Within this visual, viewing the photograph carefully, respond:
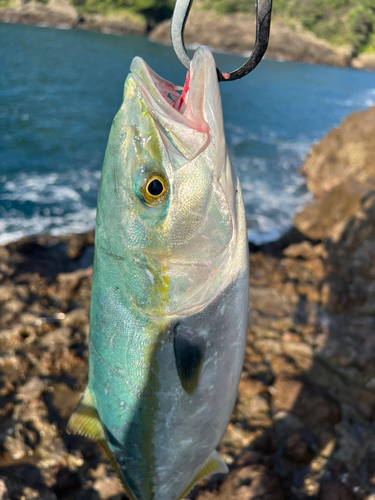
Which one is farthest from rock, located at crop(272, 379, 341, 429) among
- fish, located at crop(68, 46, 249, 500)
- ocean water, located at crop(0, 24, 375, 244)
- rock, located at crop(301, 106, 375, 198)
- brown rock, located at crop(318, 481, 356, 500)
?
rock, located at crop(301, 106, 375, 198)

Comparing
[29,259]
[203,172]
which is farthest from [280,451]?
[29,259]

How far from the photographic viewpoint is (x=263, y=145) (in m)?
17.6

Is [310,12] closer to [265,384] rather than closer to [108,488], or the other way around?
[265,384]

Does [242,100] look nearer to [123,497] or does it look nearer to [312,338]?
[312,338]

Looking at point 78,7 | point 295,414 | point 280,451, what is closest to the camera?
point 280,451

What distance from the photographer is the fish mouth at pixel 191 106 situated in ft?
4.41

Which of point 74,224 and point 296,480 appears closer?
point 296,480

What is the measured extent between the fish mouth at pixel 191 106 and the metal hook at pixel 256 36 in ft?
0.32

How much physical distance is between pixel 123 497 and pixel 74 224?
686 centimetres

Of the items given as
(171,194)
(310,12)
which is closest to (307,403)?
(171,194)

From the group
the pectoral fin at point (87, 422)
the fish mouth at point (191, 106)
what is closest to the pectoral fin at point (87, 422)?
the pectoral fin at point (87, 422)

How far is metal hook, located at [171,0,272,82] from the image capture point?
128 centimetres

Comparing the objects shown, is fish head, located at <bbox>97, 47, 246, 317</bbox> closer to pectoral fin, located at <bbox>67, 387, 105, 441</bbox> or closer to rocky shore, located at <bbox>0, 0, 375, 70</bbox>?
pectoral fin, located at <bbox>67, 387, 105, 441</bbox>

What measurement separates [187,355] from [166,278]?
334 millimetres
